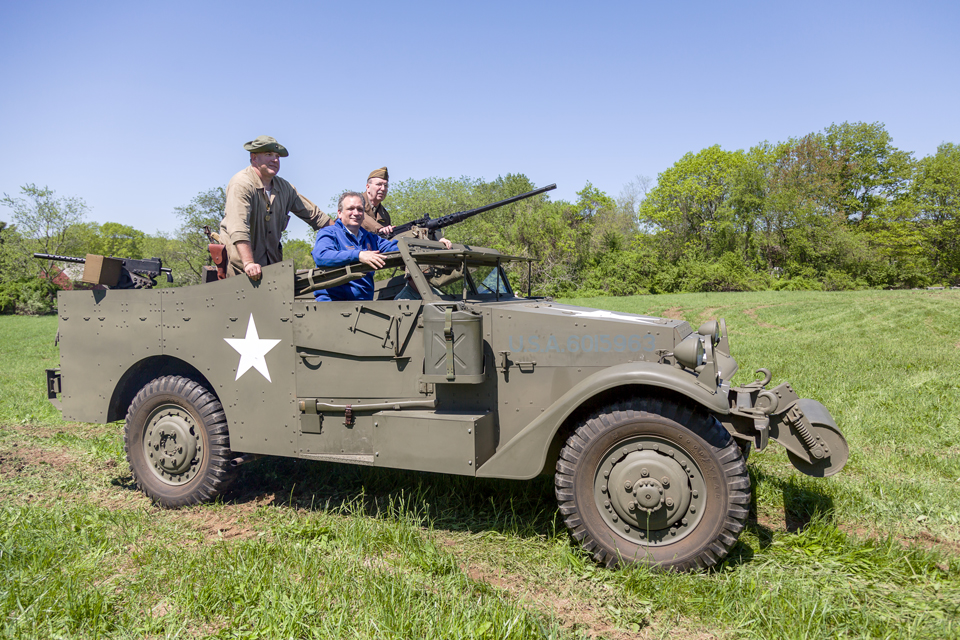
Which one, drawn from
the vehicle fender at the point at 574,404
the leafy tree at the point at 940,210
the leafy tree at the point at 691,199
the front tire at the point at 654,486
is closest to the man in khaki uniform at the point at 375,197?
the vehicle fender at the point at 574,404

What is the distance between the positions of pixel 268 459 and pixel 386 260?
2735 millimetres

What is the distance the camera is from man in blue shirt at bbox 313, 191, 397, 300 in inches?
168

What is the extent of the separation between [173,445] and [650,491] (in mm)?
3598

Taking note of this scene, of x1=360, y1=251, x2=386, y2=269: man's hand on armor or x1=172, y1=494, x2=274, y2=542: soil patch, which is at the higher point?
x1=360, y1=251, x2=386, y2=269: man's hand on armor

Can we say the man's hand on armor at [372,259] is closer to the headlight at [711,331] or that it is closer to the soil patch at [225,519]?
the soil patch at [225,519]

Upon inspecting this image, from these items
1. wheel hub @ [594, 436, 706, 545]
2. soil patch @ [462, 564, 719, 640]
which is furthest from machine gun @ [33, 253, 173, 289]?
wheel hub @ [594, 436, 706, 545]

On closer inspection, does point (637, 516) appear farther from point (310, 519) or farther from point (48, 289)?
point (48, 289)

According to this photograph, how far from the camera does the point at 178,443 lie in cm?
466

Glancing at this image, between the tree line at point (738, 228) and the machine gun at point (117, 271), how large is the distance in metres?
28.3

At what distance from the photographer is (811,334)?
1488 cm

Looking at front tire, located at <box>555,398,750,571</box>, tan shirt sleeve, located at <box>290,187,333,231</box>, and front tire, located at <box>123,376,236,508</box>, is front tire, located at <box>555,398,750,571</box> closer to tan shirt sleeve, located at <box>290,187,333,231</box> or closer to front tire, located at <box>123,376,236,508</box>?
front tire, located at <box>123,376,236,508</box>

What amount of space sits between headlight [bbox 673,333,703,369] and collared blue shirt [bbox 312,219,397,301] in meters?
2.19

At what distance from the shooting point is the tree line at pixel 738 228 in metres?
38.6

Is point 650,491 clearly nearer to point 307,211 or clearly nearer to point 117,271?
point 307,211
